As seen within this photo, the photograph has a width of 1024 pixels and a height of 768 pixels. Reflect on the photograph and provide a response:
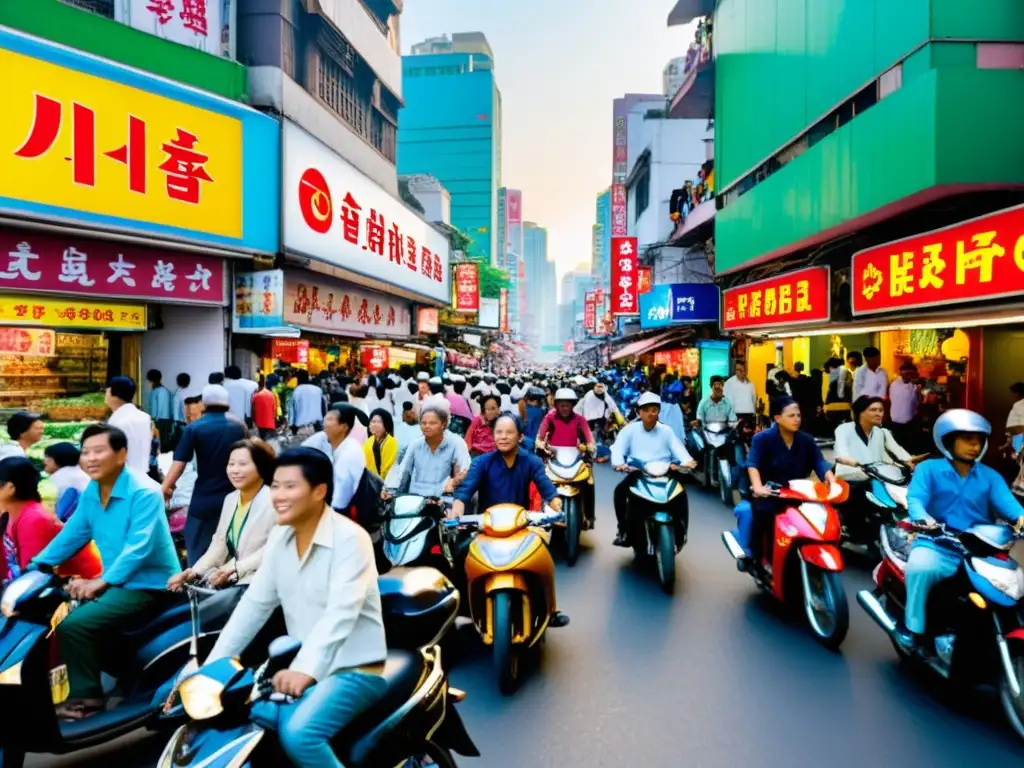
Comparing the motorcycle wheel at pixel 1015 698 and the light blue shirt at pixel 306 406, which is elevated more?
the light blue shirt at pixel 306 406

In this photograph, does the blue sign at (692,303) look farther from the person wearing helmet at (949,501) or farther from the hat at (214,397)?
the hat at (214,397)

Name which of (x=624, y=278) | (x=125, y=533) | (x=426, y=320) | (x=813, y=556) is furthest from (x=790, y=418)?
(x=426, y=320)

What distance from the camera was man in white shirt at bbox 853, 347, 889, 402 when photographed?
1057cm

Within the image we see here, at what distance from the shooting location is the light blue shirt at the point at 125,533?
3.31 meters

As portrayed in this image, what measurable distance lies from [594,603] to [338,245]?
13208mm

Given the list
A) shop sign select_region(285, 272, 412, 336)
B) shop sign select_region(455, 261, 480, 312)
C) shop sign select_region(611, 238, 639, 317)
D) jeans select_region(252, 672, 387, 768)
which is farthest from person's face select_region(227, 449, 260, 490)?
shop sign select_region(455, 261, 480, 312)

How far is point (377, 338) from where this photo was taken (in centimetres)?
2369

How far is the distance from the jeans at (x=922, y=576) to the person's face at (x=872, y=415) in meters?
2.83

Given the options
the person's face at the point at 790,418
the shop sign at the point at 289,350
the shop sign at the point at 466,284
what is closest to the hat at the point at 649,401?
the person's face at the point at 790,418

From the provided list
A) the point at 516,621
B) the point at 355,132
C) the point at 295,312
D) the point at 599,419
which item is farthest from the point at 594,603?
the point at 355,132

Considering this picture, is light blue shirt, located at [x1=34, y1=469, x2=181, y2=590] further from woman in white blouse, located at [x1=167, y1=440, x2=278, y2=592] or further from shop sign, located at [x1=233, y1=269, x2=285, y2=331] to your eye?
shop sign, located at [x1=233, y1=269, x2=285, y2=331]

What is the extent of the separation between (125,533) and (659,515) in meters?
4.10

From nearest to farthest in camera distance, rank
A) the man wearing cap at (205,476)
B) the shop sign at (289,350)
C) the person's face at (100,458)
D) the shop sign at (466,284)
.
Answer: the person's face at (100,458) → the man wearing cap at (205,476) → the shop sign at (289,350) → the shop sign at (466,284)

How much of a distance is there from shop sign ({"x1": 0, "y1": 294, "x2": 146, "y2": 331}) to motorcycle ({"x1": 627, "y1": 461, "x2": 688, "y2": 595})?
892 centimetres
